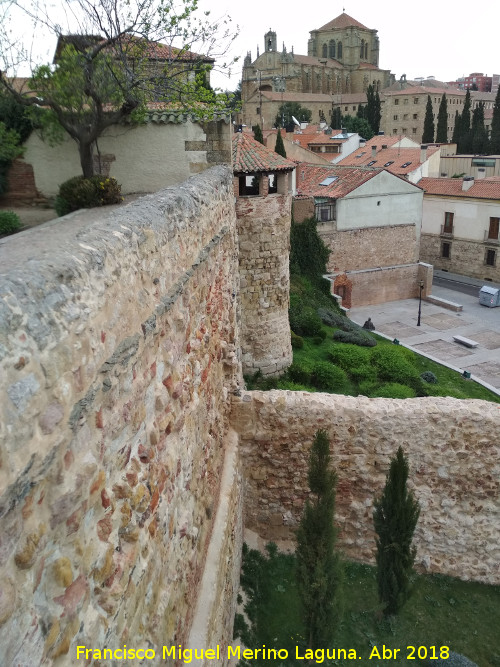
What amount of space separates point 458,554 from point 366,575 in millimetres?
1320

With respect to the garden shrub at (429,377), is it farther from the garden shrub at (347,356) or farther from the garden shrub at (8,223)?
the garden shrub at (8,223)

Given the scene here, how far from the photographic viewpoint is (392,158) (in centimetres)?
3544

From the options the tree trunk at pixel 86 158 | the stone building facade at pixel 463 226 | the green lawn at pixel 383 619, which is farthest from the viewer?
the stone building facade at pixel 463 226

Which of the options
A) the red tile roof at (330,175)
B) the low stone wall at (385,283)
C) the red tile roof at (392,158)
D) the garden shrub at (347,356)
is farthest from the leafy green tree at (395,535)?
the red tile roof at (392,158)

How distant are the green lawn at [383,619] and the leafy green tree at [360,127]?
56082 millimetres

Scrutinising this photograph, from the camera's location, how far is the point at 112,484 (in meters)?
2.37

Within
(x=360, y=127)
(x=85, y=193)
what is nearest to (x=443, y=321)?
(x=85, y=193)

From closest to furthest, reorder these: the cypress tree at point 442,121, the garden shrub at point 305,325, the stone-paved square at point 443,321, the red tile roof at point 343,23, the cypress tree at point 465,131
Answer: the garden shrub at point 305,325
the stone-paved square at point 443,321
the cypress tree at point 465,131
the cypress tree at point 442,121
the red tile roof at point 343,23

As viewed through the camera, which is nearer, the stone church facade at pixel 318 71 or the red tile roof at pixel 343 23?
the stone church facade at pixel 318 71

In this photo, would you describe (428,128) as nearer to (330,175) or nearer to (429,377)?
(330,175)

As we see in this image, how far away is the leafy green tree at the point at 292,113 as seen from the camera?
60938 millimetres

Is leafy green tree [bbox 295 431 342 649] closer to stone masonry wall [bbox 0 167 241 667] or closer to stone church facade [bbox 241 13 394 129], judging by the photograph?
stone masonry wall [bbox 0 167 241 667]

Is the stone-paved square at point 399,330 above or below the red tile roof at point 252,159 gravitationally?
below

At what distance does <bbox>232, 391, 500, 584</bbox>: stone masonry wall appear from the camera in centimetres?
676
